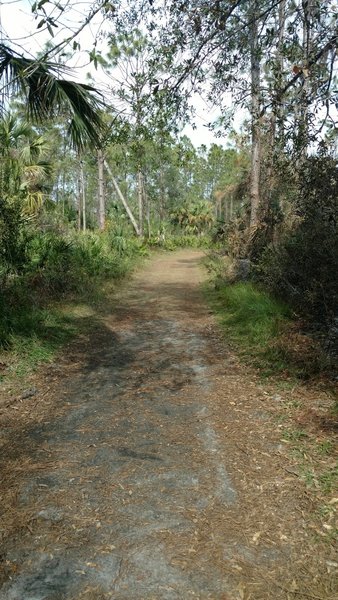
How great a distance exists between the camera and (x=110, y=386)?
16.2 feet

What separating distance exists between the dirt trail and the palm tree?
10.8 feet

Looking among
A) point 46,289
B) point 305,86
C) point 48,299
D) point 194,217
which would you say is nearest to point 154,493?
point 305,86

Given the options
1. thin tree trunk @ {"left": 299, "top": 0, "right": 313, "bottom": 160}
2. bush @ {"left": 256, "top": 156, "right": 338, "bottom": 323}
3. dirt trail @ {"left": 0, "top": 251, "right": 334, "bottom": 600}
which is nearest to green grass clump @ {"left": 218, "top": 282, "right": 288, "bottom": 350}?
bush @ {"left": 256, "top": 156, "right": 338, "bottom": 323}

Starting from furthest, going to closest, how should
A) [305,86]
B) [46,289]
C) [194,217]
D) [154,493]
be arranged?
[194,217] → [46,289] → [305,86] → [154,493]

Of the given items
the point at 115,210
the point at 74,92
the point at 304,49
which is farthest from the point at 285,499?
the point at 115,210

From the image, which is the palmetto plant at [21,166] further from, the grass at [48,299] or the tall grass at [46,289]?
the grass at [48,299]

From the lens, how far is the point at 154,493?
2.95 metres

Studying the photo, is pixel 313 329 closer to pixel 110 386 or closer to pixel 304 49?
pixel 110 386

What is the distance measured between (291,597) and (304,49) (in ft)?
17.8

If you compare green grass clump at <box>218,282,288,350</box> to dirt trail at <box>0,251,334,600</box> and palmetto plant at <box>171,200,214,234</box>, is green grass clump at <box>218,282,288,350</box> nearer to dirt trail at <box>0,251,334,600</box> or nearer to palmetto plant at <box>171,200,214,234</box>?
dirt trail at <box>0,251,334,600</box>

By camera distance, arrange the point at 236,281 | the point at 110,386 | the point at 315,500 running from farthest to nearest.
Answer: the point at 236,281
the point at 110,386
the point at 315,500

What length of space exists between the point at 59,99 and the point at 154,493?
4.94 m

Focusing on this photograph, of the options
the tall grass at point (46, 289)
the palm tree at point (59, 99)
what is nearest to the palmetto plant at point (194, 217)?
the tall grass at point (46, 289)

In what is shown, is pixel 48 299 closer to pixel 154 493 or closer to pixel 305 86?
pixel 305 86
